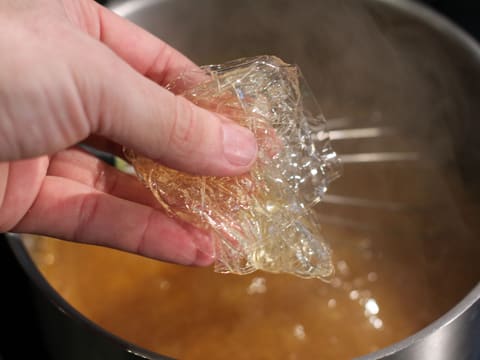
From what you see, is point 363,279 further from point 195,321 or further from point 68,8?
point 68,8

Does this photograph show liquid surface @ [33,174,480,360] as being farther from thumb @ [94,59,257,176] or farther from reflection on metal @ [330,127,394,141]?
thumb @ [94,59,257,176]

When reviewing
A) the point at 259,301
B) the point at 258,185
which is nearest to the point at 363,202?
the point at 259,301

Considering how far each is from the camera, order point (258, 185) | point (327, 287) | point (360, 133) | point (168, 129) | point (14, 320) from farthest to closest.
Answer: point (360, 133)
point (327, 287)
point (14, 320)
point (258, 185)
point (168, 129)

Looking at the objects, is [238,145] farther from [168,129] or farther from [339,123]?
[339,123]

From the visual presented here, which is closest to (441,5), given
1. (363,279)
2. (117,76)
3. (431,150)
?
(431,150)

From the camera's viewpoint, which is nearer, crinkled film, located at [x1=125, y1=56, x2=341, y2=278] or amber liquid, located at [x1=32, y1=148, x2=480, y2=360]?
crinkled film, located at [x1=125, y1=56, x2=341, y2=278]

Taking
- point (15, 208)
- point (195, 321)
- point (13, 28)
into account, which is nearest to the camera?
point (13, 28)

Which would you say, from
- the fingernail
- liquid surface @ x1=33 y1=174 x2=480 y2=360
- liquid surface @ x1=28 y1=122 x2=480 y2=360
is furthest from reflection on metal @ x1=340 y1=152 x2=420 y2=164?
the fingernail
